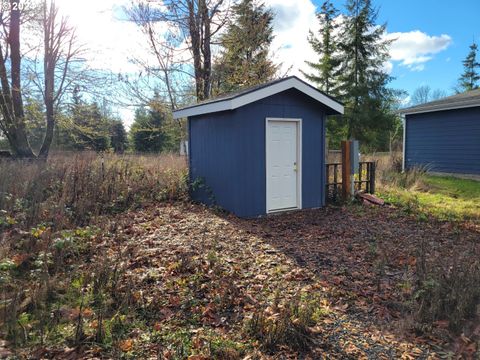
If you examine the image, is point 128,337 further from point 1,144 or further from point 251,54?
point 1,144

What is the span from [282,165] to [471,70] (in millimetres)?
39392

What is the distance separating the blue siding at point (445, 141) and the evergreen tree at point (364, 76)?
7.77m

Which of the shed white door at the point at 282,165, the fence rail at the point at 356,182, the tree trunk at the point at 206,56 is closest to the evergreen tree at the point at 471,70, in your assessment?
the tree trunk at the point at 206,56

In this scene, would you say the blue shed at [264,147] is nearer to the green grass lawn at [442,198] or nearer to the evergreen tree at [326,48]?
the green grass lawn at [442,198]

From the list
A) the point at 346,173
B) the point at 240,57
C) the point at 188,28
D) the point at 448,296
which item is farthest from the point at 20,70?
the point at 448,296

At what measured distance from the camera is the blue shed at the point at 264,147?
6871mm

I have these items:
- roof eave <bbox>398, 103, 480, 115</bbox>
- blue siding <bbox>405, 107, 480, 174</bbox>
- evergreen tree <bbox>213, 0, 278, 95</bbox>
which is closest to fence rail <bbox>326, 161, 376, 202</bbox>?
blue siding <bbox>405, 107, 480, 174</bbox>

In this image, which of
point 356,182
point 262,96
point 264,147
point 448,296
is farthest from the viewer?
point 356,182

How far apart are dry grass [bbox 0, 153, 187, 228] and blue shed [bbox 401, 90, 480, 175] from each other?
35.4 feet

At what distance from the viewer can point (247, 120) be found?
22.5 feet

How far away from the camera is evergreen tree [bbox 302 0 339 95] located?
23.6m

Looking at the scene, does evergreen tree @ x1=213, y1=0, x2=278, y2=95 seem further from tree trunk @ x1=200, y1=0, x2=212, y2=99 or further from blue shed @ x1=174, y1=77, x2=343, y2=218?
Result: blue shed @ x1=174, y1=77, x2=343, y2=218

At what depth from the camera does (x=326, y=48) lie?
2388 cm

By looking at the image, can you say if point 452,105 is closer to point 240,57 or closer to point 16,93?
point 240,57
